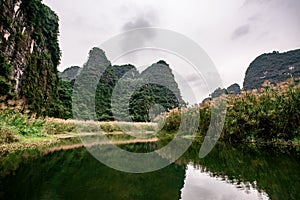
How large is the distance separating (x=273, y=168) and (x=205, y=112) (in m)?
8.13

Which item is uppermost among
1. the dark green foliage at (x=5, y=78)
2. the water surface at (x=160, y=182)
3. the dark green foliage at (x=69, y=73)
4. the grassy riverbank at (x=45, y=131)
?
the dark green foliage at (x=69, y=73)

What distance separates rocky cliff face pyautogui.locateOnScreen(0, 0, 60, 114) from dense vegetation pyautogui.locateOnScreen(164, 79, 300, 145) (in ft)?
33.6

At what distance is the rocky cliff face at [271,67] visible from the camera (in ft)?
153

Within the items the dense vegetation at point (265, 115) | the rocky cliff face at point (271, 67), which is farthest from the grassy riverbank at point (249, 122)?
the rocky cliff face at point (271, 67)

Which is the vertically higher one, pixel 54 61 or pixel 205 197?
pixel 54 61

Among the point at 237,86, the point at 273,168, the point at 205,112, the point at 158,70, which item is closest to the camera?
the point at 273,168

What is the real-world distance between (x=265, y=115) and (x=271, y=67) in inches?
1829

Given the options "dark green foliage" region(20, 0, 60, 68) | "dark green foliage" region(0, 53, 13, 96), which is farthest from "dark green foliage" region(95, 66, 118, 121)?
"dark green foliage" region(0, 53, 13, 96)

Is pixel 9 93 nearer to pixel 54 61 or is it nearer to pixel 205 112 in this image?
pixel 205 112

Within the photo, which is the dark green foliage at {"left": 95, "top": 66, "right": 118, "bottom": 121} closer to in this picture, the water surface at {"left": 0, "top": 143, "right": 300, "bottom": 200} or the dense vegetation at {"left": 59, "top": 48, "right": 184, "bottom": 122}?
the dense vegetation at {"left": 59, "top": 48, "right": 184, "bottom": 122}

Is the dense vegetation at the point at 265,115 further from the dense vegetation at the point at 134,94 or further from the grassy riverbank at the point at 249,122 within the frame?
the dense vegetation at the point at 134,94

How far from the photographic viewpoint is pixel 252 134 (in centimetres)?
997

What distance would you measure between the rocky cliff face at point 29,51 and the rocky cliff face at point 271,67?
3459 centimetres

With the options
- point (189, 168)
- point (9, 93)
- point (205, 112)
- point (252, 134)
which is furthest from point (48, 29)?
→ point (189, 168)
